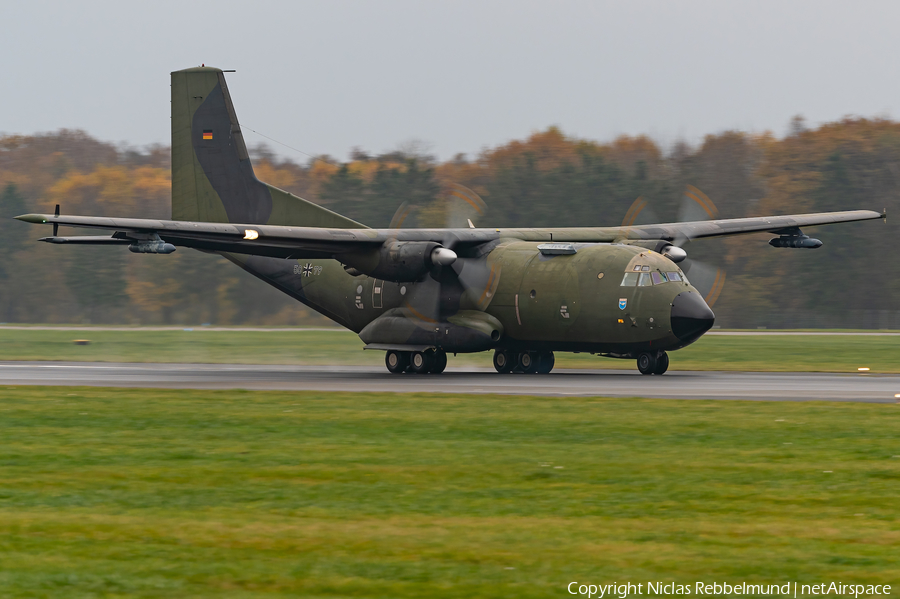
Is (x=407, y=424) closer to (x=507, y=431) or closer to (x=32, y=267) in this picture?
(x=507, y=431)

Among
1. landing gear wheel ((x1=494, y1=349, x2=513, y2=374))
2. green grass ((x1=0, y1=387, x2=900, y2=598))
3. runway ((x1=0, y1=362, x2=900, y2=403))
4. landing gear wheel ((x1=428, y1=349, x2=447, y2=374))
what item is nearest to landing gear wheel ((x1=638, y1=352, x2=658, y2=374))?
runway ((x1=0, y1=362, x2=900, y2=403))

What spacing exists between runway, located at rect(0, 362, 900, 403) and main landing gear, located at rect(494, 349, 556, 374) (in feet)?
1.31

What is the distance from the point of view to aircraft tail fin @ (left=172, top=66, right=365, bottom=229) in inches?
1438

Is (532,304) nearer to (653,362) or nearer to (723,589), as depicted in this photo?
(653,362)

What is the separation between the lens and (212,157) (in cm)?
3681

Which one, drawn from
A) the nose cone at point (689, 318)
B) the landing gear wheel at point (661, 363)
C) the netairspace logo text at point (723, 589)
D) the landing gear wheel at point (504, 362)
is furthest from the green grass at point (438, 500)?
the landing gear wheel at point (504, 362)

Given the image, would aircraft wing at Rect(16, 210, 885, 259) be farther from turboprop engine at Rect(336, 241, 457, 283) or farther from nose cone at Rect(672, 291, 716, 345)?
nose cone at Rect(672, 291, 716, 345)

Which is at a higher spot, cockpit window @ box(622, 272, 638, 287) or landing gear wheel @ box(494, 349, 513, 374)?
cockpit window @ box(622, 272, 638, 287)

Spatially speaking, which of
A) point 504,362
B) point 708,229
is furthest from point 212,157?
point 708,229

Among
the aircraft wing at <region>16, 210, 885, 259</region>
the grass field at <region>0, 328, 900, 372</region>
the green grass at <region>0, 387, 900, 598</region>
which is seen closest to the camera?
the green grass at <region>0, 387, 900, 598</region>

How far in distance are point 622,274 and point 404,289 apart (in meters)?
7.13

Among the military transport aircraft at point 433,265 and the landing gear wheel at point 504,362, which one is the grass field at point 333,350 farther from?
the military transport aircraft at point 433,265

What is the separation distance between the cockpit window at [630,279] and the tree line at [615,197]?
4217cm

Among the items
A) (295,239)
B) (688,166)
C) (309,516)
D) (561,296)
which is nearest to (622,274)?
(561,296)
